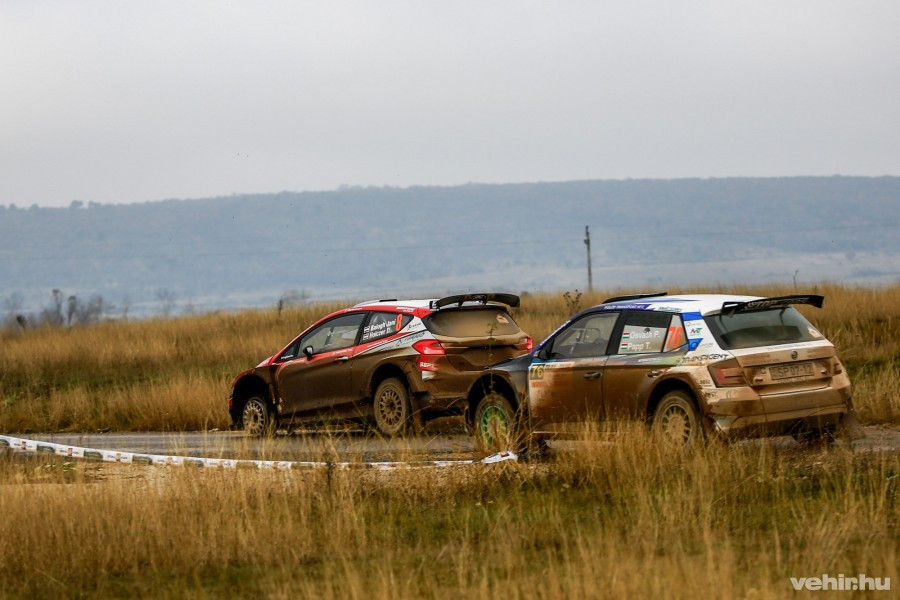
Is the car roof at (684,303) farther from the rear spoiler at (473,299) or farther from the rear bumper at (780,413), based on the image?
the rear spoiler at (473,299)

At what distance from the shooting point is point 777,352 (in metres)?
12.5

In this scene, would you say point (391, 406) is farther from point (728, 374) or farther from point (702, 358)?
point (728, 374)

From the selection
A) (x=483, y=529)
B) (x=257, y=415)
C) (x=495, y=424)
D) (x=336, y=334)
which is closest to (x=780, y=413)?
(x=495, y=424)

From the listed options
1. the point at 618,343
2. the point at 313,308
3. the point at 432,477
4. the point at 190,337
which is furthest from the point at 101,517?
the point at 313,308

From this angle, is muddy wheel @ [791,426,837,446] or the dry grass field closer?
the dry grass field

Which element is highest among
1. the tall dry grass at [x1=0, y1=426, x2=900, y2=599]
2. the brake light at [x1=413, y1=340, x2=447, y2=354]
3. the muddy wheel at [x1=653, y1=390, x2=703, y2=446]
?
the brake light at [x1=413, y1=340, x2=447, y2=354]

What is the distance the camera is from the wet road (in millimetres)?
13602

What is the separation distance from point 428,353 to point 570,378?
338 cm

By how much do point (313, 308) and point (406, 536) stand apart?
36.7 m

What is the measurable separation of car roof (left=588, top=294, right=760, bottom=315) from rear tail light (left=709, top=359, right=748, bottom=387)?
576 mm

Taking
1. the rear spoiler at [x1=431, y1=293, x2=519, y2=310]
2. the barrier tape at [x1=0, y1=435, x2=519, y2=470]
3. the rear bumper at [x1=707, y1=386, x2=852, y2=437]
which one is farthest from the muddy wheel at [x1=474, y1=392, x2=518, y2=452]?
the rear spoiler at [x1=431, y1=293, x2=519, y2=310]

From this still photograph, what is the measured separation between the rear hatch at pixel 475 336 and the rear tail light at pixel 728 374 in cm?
464

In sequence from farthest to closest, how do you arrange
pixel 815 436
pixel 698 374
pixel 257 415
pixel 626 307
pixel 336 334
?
pixel 257 415 < pixel 336 334 < pixel 626 307 < pixel 815 436 < pixel 698 374

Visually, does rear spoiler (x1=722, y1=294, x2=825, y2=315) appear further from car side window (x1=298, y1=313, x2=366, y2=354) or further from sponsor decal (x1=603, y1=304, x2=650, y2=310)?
car side window (x1=298, y1=313, x2=366, y2=354)
